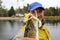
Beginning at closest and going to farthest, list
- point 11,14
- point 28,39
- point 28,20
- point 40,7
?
point 28,39 < point 28,20 < point 40,7 < point 11,14

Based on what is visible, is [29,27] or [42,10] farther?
[42,10]

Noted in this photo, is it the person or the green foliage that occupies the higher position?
the person

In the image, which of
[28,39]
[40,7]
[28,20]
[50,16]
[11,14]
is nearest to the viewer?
[28,39]

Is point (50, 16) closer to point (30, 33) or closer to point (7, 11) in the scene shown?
point (7, 11)

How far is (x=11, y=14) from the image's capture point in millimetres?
49375

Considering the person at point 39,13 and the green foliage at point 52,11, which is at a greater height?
the person at point 39,13

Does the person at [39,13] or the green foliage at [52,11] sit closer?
the person at [39,13]

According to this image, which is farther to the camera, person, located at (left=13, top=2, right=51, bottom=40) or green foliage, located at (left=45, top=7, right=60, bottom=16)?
green foliage, located at (left=45, top=7, right=60, bottom=16)

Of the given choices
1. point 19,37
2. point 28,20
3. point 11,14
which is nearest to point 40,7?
point 28,20

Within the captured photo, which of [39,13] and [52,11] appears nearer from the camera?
[39,13]

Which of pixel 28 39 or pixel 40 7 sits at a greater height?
pixel 40 7

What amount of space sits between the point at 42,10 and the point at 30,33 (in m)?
0.24

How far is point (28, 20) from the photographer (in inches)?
63.1

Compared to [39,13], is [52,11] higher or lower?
lower
